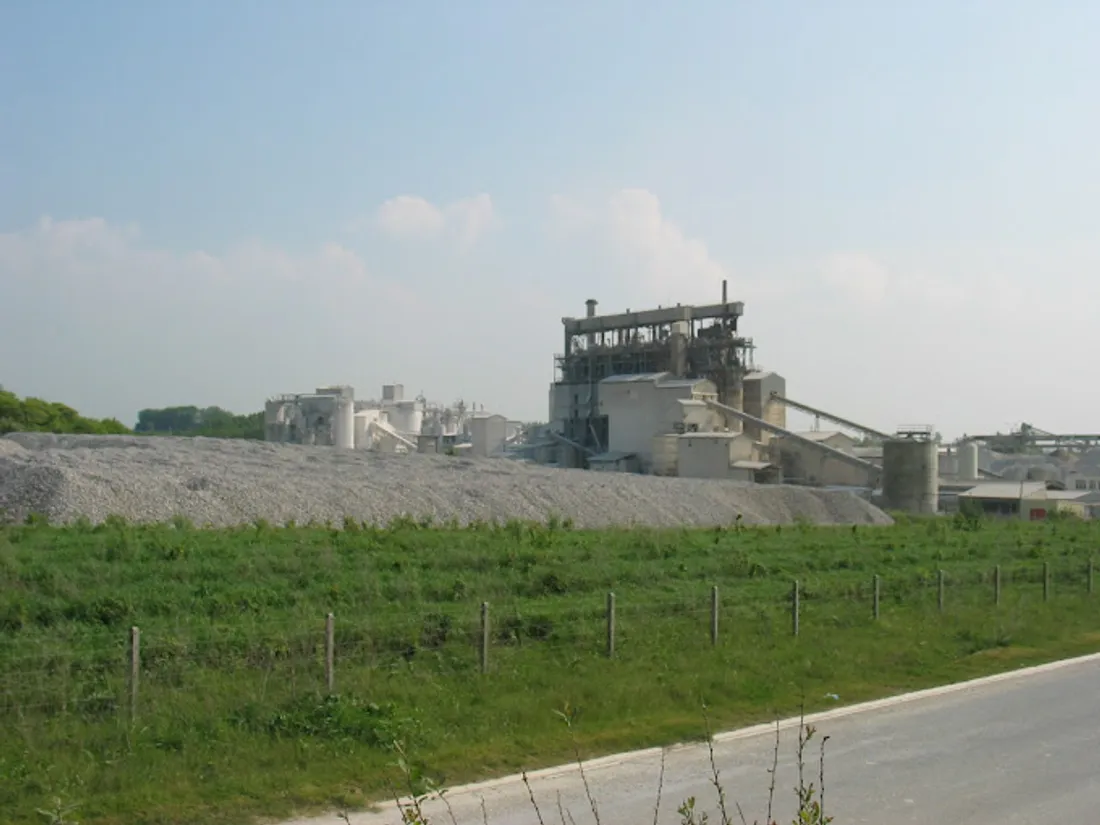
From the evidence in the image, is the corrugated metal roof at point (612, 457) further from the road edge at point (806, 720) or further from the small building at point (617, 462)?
the road edge at point (806, 720)

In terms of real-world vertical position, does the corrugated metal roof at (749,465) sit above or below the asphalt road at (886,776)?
above

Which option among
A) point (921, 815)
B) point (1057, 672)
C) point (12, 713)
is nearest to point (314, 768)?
point (12, 713)

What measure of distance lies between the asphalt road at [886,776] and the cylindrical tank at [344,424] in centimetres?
7854

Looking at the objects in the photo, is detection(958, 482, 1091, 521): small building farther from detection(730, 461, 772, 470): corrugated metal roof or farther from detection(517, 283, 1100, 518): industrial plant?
detection(730, 461, 772, 470): corrugated metal roof

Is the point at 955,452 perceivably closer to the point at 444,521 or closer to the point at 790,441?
the point at 790,441

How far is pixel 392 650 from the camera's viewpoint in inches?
599

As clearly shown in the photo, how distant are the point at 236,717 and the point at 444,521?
22.9 m

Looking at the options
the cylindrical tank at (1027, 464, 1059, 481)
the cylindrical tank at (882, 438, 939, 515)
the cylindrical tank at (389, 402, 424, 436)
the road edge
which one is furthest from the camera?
the cylindrical tank at (389, 402, 424, 436)

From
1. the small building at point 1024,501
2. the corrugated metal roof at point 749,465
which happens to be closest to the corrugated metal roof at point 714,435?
the corrugated metal roof at point 749,465

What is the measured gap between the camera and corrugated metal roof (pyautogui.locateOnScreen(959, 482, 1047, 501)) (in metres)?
69.7

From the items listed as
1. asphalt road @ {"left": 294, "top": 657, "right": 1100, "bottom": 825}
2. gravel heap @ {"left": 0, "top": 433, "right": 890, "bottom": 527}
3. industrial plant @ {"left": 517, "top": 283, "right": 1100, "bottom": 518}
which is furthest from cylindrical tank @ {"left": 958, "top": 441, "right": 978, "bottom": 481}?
asphalt road @ {"left": 294, "top": 657, "right": 1100, "bottom": 825}

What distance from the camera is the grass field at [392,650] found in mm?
10742

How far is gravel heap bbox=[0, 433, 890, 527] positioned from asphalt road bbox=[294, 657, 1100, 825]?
19.9 metres

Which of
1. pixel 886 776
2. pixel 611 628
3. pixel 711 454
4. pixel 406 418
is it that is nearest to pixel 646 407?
pixel 711 454
